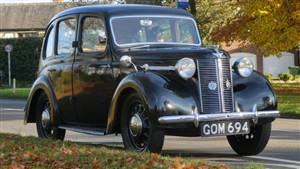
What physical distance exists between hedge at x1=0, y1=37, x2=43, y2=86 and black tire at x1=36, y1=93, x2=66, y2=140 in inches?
1558

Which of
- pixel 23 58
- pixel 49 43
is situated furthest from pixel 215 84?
pixel 23 58

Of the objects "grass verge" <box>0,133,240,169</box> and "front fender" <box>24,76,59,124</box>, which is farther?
"front fender" <box>24,76,59,124</box>

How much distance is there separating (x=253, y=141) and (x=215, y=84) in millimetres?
1232

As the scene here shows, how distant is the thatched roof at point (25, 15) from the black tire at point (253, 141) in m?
63.0

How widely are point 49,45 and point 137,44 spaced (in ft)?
8.06

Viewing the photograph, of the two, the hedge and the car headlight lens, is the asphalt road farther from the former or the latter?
the hedge

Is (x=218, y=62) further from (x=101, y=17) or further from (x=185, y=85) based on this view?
(x=101, y=17)

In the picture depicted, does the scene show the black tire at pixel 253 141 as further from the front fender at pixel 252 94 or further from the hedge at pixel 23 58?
the hedge at pixel 23 58

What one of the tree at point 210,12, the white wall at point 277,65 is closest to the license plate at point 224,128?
the tree at point 210,12

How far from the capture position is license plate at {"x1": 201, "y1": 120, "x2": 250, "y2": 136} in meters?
8.91

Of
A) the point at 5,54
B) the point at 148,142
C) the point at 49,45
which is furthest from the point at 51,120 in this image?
the point at 5,54

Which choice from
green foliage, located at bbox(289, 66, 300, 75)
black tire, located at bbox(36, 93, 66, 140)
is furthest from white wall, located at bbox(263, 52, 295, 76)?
black tire, located at bbox(36, 93, 66, 140)

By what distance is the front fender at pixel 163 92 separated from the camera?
884 centimetres

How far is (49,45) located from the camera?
39.7ft
